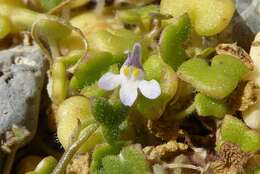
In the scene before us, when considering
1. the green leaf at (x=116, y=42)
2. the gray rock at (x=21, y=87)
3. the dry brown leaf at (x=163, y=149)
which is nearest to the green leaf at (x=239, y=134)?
the dry brown leaf at (x=163, y=149)

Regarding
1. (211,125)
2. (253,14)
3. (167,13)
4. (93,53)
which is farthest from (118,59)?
(253,14)

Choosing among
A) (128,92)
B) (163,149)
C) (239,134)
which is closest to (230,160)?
(239,134)

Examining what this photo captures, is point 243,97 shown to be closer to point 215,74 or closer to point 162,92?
point 215,74

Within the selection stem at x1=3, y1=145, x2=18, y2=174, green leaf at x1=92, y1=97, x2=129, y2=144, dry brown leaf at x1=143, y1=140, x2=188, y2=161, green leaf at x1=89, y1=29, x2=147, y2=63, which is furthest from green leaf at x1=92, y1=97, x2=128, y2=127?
stem at x1=3, y1=145, x2=18, y2=174

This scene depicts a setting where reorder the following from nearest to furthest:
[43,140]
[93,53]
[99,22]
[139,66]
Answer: [139,66] < [93,53] < [43,140] < [99,22]

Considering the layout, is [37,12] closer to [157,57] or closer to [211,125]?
[157,57]

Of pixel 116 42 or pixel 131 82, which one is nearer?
pixel 131 82
